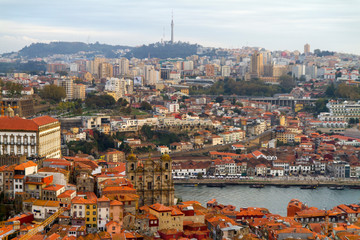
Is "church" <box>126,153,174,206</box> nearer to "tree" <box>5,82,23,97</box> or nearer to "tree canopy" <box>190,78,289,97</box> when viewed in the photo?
"tree" <box>5,82,23,97</box>

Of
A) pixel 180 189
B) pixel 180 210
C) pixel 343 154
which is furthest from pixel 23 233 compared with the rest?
pixel 343 154

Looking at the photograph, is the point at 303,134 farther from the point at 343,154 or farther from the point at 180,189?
the point at 180,189

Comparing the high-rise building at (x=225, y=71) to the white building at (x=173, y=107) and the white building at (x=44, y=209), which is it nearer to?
the white building at (x=173, y=107)


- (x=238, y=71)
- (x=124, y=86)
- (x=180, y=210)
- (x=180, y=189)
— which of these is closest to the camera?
(x=180, y=210)

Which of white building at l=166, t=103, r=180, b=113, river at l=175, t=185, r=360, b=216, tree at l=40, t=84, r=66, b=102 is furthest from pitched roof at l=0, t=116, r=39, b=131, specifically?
white building at l=166, t=103, r=180, b=113

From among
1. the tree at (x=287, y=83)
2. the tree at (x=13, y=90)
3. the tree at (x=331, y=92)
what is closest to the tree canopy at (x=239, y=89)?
the tree at (x=287, y=83)

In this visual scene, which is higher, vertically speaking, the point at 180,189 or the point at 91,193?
the point at 91,193

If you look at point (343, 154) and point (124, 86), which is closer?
point (343, 154)
